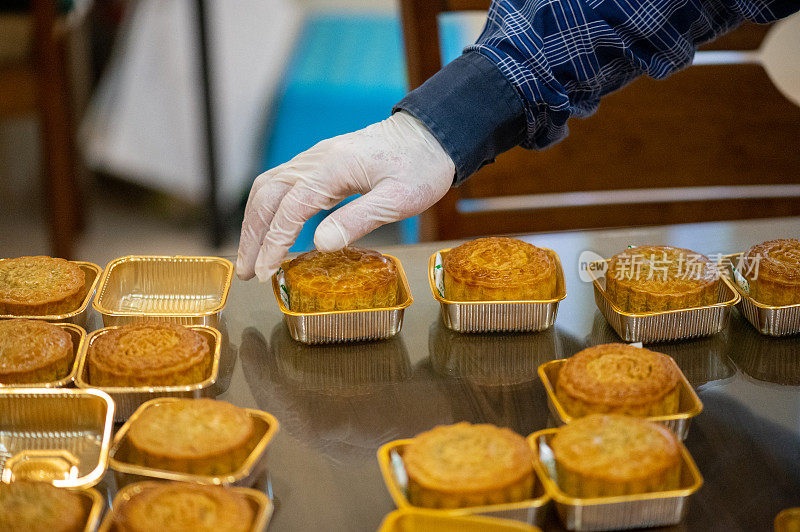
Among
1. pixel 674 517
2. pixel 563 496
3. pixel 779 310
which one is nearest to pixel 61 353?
pixel 563 496

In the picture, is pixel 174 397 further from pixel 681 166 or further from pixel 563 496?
pixel 681 166

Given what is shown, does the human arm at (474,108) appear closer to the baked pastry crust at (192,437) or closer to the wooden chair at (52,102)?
the baked pastry crust at (192,437)

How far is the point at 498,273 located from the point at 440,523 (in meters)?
0.71

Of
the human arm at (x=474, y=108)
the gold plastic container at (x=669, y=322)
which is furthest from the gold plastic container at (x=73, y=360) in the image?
the gold plastic container at (x=669, y=322)

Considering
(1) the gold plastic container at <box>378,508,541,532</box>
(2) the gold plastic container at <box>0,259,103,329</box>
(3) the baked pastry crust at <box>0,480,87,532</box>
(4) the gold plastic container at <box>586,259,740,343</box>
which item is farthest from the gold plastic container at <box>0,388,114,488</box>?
(4) the gold plastic container at <box>586,259,740,343</box>

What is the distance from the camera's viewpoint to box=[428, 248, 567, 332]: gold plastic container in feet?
5.47

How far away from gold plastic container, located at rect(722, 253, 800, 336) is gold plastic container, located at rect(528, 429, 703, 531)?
0.65 m

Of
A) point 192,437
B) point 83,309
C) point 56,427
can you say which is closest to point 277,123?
point 83,309

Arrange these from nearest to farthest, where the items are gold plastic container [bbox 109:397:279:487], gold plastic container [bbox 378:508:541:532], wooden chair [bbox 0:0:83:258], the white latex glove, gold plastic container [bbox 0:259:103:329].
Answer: gold plastic container [bbox 378:508:541:532] → gold plastic container [bbox 109:397:279:487] → gold plastic container [bbox 0:259:103:329] → the white latex glove → wooden chair [bbox 0:0:83:258]

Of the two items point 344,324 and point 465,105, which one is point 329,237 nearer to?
point 344,324

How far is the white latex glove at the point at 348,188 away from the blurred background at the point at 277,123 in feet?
1.71

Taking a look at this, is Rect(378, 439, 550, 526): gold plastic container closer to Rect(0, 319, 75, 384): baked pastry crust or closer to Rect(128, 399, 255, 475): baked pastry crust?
Rect(128, 399, 255, 475): baked pastry crust

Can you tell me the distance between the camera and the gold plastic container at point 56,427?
1300mm

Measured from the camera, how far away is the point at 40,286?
5.50ft
